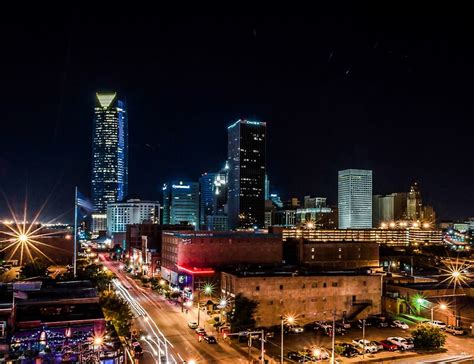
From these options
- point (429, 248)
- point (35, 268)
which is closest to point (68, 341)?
point (35, 268)

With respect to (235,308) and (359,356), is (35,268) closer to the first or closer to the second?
(235,308)

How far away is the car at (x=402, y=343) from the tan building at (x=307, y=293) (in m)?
10.6

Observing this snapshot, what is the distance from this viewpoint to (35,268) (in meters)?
60.0

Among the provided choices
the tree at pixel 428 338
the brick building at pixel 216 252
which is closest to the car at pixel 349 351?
the tree at pixel 428 338

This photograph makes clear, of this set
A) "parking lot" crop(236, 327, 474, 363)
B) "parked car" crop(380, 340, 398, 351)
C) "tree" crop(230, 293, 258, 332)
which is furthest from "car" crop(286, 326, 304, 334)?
"parked car" crop(380, 340, 398, 351)

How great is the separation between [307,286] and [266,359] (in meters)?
15.6

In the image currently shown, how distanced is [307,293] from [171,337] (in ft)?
53.2

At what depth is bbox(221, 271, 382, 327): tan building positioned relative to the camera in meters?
47.5

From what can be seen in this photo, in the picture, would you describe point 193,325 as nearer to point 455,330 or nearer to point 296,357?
point 296,357

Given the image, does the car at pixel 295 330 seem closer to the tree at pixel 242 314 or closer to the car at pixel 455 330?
the tree at pixel 242 314

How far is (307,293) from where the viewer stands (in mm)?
49750

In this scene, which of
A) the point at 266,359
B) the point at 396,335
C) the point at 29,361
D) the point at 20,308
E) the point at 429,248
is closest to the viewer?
the point at 29,361

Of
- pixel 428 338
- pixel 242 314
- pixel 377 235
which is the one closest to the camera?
pixel 428 338

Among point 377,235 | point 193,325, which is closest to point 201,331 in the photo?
point 193,325
